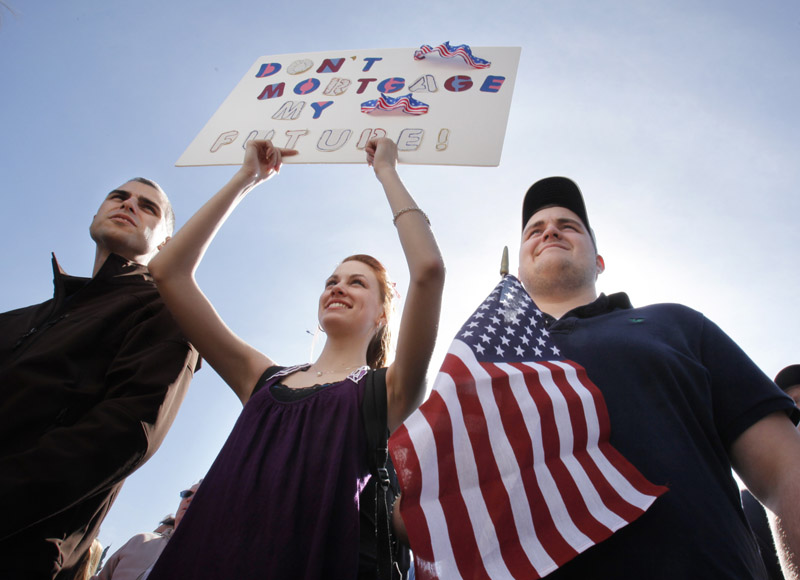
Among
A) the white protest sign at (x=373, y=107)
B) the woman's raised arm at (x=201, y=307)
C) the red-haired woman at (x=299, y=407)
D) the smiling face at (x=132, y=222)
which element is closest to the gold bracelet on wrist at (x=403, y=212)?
the red-haired woman at (x=299, y=407)

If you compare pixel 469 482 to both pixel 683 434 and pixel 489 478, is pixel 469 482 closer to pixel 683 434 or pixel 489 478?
pixel 489 478

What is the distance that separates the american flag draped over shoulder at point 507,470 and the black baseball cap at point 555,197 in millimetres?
1330

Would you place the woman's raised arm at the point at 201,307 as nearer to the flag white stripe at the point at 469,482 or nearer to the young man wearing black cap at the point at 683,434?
the flag white stripe at the point at 469,482

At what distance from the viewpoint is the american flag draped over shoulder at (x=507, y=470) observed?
4.76 feet

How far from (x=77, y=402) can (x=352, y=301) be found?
4.20 feet

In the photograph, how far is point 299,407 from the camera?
6.88 feet

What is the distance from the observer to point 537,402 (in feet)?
5.82

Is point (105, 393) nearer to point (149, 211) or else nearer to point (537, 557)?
point (149, 211)

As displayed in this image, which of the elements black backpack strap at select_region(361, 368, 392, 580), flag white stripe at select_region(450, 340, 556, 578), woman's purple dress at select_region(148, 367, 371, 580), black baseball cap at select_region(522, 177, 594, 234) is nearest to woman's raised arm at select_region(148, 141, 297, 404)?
woman's purple dress at select_region(148, 367, 371, 580)

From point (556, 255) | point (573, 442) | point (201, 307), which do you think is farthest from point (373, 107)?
point (573, 442)

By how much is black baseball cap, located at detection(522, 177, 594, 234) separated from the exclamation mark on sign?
0.63 m

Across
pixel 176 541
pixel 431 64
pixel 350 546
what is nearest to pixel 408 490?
pixel 350 546

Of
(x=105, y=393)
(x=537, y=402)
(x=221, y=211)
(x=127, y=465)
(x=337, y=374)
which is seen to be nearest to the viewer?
(x=537, y=402)

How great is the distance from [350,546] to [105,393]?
1.26 meters
